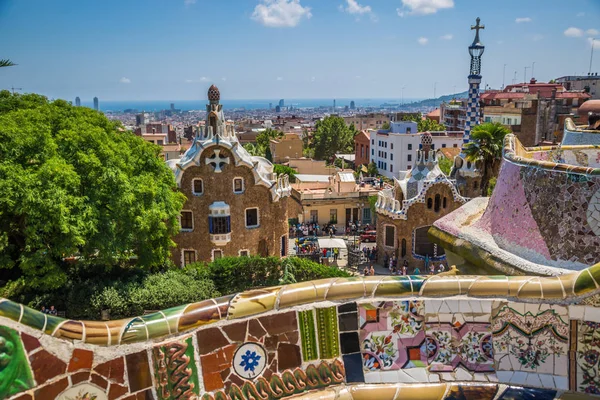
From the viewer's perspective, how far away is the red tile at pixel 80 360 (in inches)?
157

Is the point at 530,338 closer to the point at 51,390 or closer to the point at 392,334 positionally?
the point at 392,334

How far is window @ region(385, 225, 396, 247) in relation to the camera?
93.2 ft

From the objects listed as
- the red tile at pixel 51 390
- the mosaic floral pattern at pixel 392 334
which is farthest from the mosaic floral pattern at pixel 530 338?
the red tile at pixel 51 390

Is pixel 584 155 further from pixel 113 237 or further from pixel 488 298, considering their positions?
pixel 113 237

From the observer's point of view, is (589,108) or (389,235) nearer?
(389,235)

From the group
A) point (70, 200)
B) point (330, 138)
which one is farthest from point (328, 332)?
point (330, 138)

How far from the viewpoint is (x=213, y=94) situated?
1026 inches

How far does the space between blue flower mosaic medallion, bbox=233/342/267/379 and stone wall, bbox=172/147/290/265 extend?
20513mm

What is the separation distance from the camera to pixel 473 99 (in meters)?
35.1

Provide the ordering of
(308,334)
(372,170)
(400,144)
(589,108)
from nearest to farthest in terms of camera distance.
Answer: (308,334)
(589,108)
(400,144)
(372,170)

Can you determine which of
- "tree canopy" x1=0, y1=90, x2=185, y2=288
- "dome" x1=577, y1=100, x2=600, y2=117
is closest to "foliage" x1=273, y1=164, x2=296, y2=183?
"dome" x1=577, y1=100, x2=600, y2=117

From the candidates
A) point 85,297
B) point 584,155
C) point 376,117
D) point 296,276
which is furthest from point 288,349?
point 376,117

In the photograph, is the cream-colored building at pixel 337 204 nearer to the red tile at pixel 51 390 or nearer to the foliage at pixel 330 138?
the red tile at pixel 51 390

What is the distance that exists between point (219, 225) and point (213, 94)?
6.30 meters
